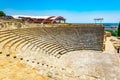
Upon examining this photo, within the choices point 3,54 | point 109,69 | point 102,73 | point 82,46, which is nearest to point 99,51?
point 82,46

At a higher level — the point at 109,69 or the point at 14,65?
the point at 14,65

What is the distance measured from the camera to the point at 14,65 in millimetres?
7145

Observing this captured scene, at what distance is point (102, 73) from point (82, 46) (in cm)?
1045

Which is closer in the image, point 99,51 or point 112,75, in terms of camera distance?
point 112,75

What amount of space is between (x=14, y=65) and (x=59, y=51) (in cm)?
1161

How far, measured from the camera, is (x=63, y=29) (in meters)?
26.0

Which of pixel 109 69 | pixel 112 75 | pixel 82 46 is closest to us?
pixel 112 75

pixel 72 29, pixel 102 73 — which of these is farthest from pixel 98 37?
pixel 102 73

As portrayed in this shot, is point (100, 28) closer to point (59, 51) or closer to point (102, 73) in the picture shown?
point (59, 51)

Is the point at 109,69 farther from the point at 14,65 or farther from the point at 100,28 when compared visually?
the point at 100,28

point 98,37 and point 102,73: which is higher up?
point 98,37

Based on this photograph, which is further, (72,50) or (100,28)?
(100,28)

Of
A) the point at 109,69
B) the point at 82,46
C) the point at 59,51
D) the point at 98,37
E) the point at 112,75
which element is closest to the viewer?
the point at 112,75

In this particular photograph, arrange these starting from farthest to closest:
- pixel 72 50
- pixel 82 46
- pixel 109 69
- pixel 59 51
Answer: pixel 82 46 → pixel 72 50 → pixel 59 51 → pixel 109 69
